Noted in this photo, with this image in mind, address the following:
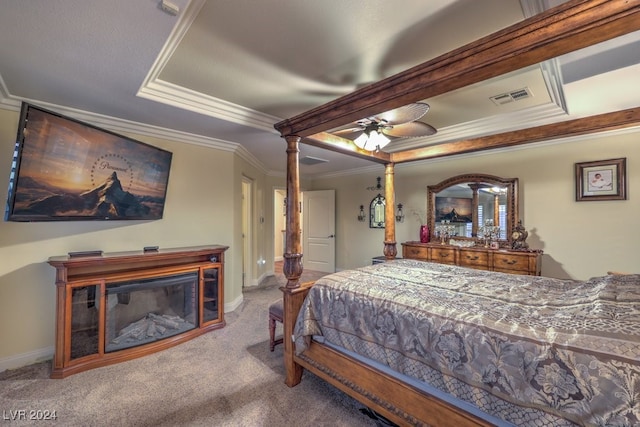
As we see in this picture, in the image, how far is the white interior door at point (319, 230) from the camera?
6.23 metres

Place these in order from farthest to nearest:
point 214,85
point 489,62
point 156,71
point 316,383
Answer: point 214,85 → point 316,383 → point 156,71 → point 489,62

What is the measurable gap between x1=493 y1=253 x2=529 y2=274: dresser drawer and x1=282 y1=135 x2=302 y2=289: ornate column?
8.75 ft

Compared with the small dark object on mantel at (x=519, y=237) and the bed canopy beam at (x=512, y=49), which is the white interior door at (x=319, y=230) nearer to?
the small dark object on mantel at (x=519, y=237)

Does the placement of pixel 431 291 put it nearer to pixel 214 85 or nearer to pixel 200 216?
pixel 214 85

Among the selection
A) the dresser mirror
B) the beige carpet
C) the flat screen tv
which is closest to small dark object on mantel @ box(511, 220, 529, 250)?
the dresser mirror

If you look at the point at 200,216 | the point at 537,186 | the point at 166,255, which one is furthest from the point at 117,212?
the point at 537,186

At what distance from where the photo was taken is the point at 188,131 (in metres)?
3.34

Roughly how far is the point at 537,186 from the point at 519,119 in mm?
1049

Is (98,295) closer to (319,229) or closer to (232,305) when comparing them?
(232,305)

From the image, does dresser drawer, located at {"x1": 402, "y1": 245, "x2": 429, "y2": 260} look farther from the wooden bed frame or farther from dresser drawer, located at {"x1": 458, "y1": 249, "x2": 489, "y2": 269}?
the wooden bed frame

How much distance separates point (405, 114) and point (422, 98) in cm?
65

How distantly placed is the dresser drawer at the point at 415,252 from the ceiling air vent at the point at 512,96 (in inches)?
85.0

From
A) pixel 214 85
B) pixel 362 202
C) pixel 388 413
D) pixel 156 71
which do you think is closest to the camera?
pixel 388 413

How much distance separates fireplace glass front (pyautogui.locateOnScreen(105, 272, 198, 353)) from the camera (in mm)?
2648
